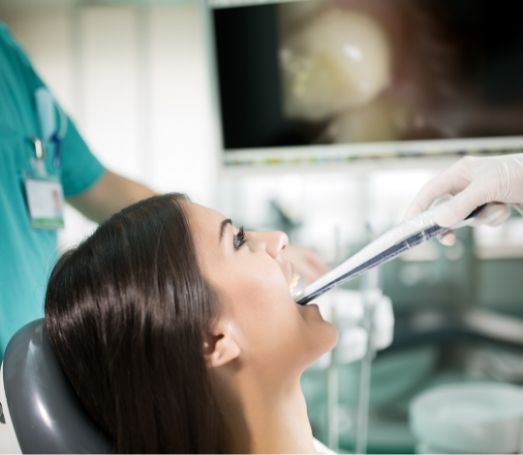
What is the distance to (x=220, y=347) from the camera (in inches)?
43.4

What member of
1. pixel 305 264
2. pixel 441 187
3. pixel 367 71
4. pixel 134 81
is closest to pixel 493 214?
pixel 441 187

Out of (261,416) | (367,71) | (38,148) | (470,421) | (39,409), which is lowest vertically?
(470,421)

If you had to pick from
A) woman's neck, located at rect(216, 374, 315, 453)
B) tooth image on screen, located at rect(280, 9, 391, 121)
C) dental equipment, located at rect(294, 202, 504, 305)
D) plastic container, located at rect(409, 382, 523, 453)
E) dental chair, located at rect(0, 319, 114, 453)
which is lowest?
plastic container, located at rect(409, 382, 523, 453)

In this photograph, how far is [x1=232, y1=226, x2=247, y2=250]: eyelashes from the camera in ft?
3.96

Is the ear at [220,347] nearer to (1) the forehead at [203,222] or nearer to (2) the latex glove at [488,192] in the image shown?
(1) the forehead at [203,222]

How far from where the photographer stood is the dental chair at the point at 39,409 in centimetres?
95

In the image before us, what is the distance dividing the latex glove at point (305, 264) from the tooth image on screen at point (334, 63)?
3.27ft

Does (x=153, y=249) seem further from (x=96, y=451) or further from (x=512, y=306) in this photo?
(x=512, y=306)

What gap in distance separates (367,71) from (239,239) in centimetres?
137

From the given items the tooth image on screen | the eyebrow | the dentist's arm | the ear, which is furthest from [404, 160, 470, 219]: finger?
the tooth image on screen

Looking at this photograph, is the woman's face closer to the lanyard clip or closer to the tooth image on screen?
the lanyard clip

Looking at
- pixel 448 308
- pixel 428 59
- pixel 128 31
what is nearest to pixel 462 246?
pixel 448 308

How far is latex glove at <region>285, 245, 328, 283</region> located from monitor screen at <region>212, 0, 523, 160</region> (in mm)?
945

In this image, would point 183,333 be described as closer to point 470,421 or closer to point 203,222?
point 203,222
